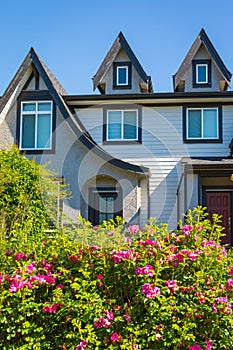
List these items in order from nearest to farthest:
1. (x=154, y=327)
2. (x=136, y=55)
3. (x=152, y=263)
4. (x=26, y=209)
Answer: (x=154, y=327), (x=152, y=263), (x=26, y=209), (x=136, y=55)

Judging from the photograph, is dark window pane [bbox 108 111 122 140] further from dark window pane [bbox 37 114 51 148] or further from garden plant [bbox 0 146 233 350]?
garden plant [bbox 0 146 233 350]

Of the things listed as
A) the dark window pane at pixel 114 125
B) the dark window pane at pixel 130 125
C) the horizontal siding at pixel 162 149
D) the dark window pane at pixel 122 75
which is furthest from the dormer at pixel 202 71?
the dark window pane at pixel 114 125

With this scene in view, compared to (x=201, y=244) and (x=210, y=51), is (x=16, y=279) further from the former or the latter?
(x=210, y=51)

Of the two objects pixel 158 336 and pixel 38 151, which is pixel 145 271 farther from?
pixel 38 151

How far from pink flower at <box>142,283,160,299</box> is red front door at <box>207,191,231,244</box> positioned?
1263 cm

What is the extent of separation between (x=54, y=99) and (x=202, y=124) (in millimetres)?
5194

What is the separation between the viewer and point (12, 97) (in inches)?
665

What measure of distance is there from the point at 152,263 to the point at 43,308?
115 centimetres

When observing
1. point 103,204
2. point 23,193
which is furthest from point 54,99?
A: point 23,193

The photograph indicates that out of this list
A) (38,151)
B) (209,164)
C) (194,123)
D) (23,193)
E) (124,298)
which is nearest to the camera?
(124,298)

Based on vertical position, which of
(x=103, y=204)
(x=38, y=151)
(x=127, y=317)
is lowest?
(x=127, y=317)

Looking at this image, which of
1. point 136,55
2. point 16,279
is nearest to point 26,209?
point 16,279

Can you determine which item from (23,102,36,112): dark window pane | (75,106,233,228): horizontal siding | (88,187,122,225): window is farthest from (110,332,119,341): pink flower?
(23,102,36,112): dark window pane

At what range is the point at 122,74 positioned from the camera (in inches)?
786
